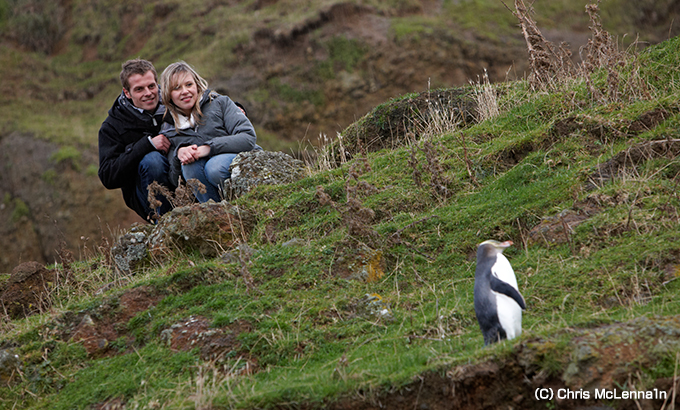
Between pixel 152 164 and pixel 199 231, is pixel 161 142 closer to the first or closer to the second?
pixel 152 164

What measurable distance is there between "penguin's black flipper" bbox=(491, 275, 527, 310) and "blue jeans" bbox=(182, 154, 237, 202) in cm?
449

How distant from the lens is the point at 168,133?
7617 millimetres

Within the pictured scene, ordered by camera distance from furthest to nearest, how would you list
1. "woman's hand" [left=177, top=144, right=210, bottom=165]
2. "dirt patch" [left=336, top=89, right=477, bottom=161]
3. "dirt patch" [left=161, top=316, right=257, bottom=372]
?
"dirt patch" [left=336, top=89, right=477, bottom=161] → "woman's hand" [left=177, top=144, right=210, bottom=165] → "dirt patch" [left=161, top=316, right=257, bottom=372]

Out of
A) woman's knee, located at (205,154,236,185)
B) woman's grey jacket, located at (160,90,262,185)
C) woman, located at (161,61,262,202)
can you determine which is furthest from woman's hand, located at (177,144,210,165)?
woman's knee, located at (205,154,236,185)

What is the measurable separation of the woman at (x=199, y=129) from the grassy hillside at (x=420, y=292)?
70 centimetres

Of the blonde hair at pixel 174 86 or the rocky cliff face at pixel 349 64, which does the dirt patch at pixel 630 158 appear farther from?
the rocky cliff face at pixel 349 64

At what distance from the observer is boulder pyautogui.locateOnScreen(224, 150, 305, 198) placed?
7.93 metres

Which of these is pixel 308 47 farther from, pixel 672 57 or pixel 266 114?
pixel 672 57

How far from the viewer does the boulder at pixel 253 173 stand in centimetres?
793

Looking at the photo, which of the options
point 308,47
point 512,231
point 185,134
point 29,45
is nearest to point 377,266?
point 512,231

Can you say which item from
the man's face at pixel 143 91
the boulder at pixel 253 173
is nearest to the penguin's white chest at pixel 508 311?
the boulder at pixel 253 173

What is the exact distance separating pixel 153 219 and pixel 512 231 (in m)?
4.57

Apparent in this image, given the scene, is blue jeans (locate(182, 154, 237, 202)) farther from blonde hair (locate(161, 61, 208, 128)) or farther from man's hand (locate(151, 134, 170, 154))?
blonde hair (locate(161, 61, 208, 128))

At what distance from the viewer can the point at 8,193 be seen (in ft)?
72.0
